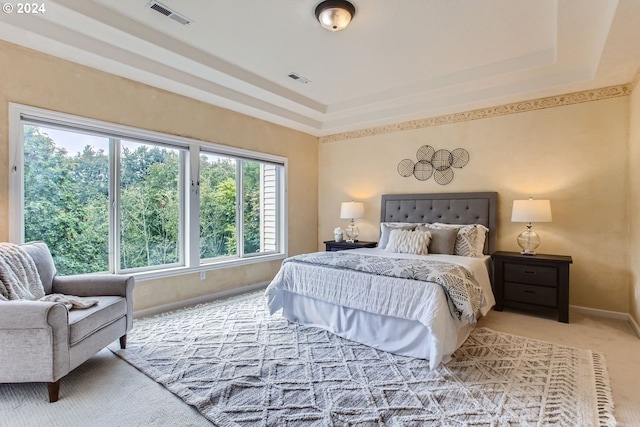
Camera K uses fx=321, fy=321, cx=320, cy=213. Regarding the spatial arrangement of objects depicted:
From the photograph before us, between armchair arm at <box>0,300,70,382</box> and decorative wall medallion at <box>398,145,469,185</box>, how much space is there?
4390mm

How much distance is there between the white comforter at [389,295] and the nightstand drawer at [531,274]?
1.13 feet

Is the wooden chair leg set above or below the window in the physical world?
below

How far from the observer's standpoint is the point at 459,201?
14.4 ft

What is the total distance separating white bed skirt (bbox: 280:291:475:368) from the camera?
2502 mm

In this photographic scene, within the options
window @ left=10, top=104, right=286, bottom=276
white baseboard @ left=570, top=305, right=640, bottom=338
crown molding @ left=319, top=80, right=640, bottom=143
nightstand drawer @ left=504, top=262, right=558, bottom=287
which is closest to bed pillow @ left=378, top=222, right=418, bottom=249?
nightstand drawer @ left=504, top=262, right=558, bottom=287

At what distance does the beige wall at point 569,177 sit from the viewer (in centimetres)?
353

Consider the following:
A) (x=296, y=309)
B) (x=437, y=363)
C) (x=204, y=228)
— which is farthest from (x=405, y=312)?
(x=204, y=228)

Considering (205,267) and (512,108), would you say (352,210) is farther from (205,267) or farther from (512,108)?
(512,108)

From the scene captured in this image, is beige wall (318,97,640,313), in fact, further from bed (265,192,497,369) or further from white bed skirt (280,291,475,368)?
white bed skirt (280,291,475,368)

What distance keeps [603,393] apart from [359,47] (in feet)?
10.9

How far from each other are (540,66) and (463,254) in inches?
85.3

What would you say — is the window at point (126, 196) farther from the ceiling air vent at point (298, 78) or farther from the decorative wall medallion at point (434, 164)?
the decorative wall medallion at point (434, 164)

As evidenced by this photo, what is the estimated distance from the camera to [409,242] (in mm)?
3980

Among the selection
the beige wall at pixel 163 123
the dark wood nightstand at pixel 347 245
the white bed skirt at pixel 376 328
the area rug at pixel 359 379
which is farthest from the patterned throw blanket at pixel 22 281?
the dark wood nightstand at pixel 347 245
